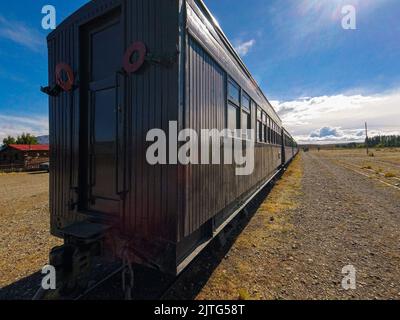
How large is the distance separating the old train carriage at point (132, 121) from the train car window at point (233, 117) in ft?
1.08

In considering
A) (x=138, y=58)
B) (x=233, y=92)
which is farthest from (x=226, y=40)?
(x=138, y=58)

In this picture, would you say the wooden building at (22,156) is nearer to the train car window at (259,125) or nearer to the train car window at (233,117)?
the train car window at (259,125)

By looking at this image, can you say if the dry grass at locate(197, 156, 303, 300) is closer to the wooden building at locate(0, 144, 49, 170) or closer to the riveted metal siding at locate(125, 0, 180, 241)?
Result: the riveted metal siding at locate(125, 0, 180, 241)

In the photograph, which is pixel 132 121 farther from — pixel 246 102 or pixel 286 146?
pixel 286 146

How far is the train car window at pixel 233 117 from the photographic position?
14.2ft

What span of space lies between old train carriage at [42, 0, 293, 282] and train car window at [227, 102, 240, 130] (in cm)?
33

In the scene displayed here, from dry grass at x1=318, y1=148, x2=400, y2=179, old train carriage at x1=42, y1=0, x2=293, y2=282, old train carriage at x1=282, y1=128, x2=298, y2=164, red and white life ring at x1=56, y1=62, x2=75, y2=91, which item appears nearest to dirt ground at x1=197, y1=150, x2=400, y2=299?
old train carriage at x1=42, y1=0, x2=293, y2=282

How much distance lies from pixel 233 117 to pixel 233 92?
1.67ft

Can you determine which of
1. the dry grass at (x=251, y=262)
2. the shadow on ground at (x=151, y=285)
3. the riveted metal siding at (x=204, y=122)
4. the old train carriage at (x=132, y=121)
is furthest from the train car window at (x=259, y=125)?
the shadow on ground at (x=151, y=285)

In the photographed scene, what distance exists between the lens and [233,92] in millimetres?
4602

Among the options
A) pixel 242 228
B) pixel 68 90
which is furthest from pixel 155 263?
pixel 242 228

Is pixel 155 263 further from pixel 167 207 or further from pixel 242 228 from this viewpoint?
pixel 242 228

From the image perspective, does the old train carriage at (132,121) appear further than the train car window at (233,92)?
No
